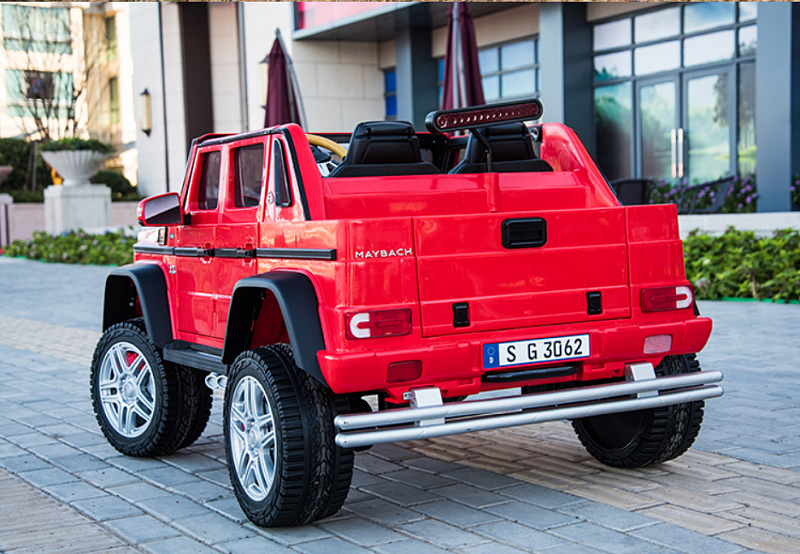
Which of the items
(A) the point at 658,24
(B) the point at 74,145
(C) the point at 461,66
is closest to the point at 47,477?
(C) the point at 461,66

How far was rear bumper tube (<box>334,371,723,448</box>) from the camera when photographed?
3820mm

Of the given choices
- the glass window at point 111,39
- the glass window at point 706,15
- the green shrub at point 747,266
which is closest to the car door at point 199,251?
the green shrub at point 747,266

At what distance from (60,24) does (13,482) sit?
39452mm

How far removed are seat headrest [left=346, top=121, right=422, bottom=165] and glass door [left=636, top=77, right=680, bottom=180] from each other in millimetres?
14113

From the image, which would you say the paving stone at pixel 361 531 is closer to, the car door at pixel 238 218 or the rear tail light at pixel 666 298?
the car door at pixel 238 218

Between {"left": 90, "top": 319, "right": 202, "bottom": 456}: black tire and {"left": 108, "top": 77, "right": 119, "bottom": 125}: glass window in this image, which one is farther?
{"left": 108, "top": 77, "right": 119, "bottom": 125}: glass window

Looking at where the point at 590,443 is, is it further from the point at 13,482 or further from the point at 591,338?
the point at 13,482

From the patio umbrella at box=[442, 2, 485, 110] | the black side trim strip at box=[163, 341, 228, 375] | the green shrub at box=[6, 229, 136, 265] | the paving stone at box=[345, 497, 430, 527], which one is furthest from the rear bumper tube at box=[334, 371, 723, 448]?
the green shrub at box=[6, 229, 136, 265]

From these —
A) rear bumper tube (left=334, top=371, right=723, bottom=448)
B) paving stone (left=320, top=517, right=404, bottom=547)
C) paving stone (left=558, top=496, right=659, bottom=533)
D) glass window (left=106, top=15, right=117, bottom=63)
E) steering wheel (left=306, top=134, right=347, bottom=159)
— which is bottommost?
paving stone (left=320, top=517, right=404, bottom=547)

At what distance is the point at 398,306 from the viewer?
396cm

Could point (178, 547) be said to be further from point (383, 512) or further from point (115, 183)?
point (115, 183)

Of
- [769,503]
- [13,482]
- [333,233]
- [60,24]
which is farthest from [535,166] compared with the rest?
[60,24]

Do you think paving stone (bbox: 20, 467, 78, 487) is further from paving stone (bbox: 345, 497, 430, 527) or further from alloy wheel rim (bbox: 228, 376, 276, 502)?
paving stone (bbox: 345, 497, 430, 527)

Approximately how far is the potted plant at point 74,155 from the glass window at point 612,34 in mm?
14537
